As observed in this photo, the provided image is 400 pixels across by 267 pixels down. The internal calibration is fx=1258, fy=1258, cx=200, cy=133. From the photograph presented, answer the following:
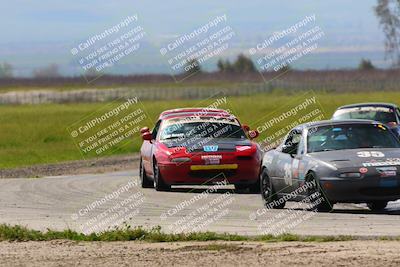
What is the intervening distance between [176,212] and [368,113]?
1300 cm

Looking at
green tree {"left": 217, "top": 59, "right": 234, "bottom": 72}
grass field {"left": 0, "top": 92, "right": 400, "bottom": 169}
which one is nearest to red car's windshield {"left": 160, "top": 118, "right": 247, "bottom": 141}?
grass field {"left": 0, "top": 92, "right": 400, "bottom": 169}

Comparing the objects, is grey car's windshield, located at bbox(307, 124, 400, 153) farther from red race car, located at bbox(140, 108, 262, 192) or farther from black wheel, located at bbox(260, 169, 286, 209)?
red race car, located at bbox(140, 108, 262, 192)

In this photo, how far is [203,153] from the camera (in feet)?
69.5

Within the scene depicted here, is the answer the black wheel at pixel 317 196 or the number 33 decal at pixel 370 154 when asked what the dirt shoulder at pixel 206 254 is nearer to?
the black wheel at pixel 317 196

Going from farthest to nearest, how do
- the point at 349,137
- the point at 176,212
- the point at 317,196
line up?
the point at 349,137 → the point at 176,212 → the point at 317,196

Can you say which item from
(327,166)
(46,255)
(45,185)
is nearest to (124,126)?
(45,185)

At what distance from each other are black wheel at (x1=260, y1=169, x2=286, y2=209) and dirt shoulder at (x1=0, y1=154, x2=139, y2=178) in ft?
39.2

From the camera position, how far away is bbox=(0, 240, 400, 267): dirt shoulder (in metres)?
11.3

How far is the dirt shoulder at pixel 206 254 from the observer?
11.3 meters

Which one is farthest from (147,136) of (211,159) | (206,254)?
(206,254)

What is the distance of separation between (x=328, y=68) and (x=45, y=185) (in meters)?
104

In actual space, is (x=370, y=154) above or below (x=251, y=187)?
above

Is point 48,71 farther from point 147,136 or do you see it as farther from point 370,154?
point 370,154

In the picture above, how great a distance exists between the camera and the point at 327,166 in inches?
648
